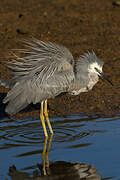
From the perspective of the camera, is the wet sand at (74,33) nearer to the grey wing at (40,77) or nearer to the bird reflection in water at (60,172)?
the grey wing at (40,77)

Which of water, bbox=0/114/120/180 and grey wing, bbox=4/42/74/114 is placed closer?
water, bbox=0/114/120/180

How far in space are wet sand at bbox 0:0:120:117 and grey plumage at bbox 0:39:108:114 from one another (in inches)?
41.1

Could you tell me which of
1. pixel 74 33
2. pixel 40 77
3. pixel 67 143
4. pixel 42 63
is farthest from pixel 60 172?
pixel 74 33

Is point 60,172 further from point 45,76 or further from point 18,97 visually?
point 45,76

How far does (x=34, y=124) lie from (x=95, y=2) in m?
A: 9.21

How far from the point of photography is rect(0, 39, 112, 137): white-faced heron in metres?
7.64

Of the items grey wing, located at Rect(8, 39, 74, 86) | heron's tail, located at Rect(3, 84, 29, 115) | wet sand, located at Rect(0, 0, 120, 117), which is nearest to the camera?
heron's tail, located at Rect(3, 84, 29, 115)

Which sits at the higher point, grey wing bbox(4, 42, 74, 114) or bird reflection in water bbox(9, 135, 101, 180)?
grey wing bbox(4, 42, 74, 114)

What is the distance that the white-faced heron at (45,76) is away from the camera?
7.64 metres

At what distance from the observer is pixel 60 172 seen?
616 centimetres

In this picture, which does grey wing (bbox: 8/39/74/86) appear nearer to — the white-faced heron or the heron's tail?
the white-faced heron

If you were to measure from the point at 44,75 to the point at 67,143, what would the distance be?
4.22 ft

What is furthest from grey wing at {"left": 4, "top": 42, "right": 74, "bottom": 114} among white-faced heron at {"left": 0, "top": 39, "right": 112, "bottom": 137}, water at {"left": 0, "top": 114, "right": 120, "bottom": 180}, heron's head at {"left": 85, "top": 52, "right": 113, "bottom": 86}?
water at {"left": 0, "top": 114, "right": 120, "bottom": 180}

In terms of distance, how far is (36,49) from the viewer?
26.5 feet
